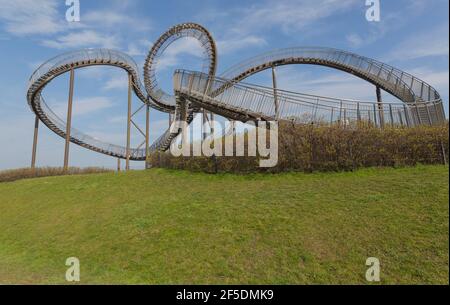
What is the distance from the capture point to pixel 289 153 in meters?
13.1

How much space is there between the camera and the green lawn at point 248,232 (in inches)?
260

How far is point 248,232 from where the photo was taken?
7984 millimetres

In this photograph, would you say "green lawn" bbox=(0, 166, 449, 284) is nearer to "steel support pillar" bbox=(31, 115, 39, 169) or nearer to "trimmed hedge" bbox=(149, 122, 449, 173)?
"trimmed hedge" bbox=(149, 122, 449, 173)

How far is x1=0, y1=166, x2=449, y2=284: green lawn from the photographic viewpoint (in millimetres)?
6613

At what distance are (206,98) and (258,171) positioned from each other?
532 cm
